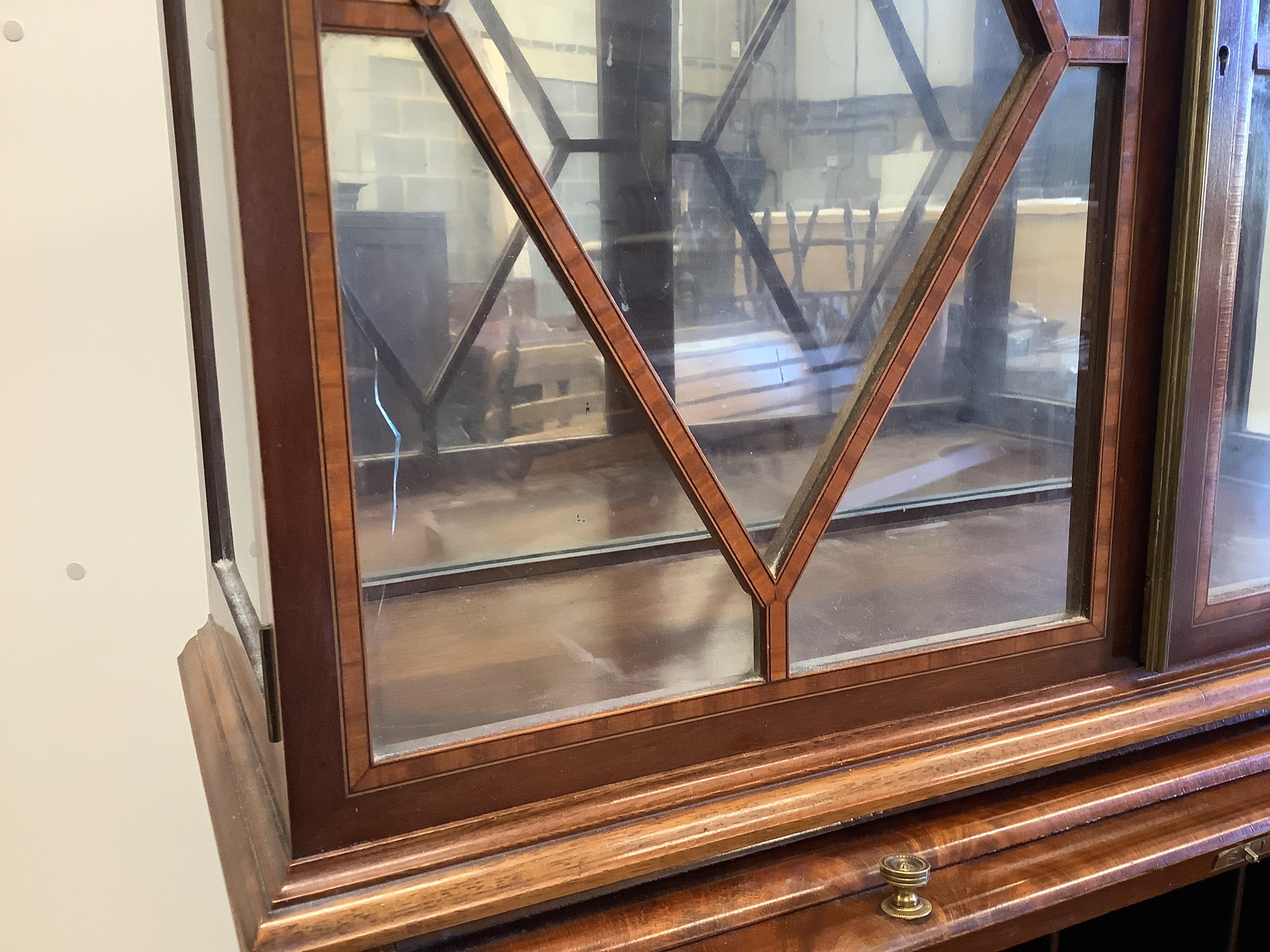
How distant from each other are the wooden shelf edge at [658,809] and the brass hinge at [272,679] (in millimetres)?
44

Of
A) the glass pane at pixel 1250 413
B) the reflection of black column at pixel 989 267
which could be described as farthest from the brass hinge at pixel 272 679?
the glass pane at pixel 1250 413

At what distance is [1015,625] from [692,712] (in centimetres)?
20

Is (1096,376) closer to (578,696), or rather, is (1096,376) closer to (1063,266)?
(1063,266)

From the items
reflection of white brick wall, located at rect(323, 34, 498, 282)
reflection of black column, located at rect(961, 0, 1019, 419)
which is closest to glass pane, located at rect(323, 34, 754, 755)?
reflection of white brick wall, located at rect(323, 34, 498, 282)

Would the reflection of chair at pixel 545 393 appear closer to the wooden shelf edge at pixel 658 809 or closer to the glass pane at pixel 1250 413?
the wooden shelf edge at pixel 658 809

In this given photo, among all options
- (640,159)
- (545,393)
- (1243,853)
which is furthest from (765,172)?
(1243,853)

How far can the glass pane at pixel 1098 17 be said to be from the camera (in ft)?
1.57

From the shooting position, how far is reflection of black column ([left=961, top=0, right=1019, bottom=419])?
493 mm

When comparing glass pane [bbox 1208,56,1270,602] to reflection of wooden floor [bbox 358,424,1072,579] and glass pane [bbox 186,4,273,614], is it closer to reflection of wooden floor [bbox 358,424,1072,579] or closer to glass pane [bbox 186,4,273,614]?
reflection of wooden floor [bbox 358,424,1072,579]

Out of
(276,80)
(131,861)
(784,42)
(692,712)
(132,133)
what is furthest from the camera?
(131,861)

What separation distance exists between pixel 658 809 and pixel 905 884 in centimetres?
12

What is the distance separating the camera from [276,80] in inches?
13.6

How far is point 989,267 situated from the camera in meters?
0.55

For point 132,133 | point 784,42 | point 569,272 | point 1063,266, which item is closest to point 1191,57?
point 1063,266
